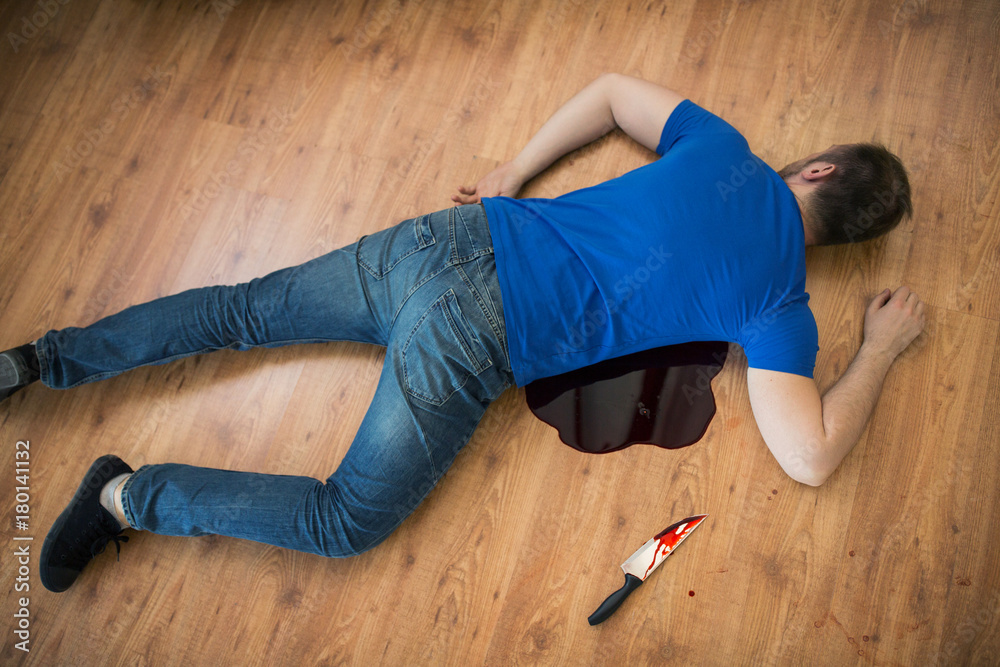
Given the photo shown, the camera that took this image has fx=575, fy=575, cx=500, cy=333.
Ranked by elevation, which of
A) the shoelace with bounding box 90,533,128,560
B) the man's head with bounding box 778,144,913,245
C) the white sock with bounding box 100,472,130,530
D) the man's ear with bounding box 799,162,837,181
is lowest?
the man's head with bounding box 778,144,913,245

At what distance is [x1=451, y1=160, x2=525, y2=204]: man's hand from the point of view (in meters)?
1.31

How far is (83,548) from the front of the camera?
1.12 metres

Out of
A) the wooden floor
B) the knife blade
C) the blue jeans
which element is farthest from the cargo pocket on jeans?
the knife blade

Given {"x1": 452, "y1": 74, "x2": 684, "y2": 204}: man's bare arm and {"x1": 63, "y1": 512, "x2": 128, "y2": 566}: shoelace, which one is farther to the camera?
{"x1": 452, "y1": 74, "x2": 684, "y2": 204}: man's bare arm

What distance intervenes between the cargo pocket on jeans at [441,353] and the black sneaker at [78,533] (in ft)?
2.19

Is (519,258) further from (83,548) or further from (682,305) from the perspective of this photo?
(83,548)

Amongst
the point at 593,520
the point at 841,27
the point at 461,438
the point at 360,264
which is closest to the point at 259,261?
the point at 360,264

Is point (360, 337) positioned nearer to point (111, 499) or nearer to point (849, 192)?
point (111, 499)

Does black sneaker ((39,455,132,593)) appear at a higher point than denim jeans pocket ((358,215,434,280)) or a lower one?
lower

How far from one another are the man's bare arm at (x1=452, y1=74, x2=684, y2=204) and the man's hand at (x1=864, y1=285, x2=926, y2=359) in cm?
60

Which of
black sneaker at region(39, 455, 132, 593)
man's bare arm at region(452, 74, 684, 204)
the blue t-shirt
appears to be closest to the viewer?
the blue t-shirt

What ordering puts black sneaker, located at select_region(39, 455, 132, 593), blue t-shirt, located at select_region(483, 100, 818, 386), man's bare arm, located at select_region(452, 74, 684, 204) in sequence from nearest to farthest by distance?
blue t-shirt, located at select_region(483, 100, 818, 386)
black sneaker, located at select_region(39, 455, 132, 593)
man's bare arm, located at select_region(452, 74, 684, 204)

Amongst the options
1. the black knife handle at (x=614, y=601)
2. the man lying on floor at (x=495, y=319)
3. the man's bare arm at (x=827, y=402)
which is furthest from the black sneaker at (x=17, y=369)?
the man's bare arm at (x=827, y=402)

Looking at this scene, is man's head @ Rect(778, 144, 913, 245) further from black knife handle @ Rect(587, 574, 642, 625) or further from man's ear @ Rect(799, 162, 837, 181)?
black knife handle @ Rect(587, 574, 642, 625)
